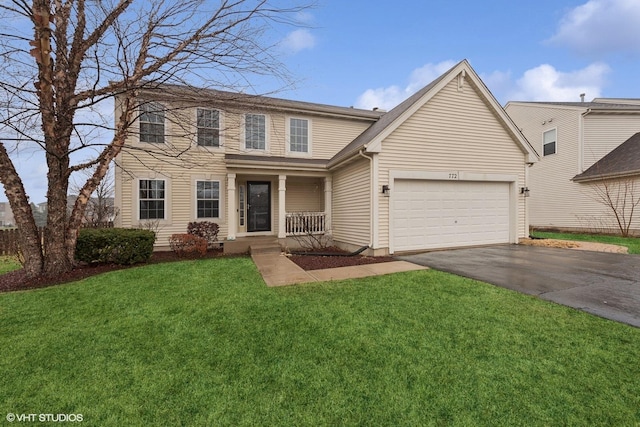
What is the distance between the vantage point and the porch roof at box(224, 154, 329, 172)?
962 centimetres

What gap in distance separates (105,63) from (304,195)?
7.67m

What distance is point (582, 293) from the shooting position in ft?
14.5

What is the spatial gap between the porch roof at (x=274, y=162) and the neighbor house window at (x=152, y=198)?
2717 millimetres

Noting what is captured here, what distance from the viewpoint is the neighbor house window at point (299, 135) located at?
1154cm

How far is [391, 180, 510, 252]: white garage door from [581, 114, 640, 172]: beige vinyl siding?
30.2 feet

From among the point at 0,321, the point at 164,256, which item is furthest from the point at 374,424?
the point at 164,256

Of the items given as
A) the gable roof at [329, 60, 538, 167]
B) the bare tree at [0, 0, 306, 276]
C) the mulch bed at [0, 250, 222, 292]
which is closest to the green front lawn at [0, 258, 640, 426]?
the mulch bed at [0, 250, 222, 292]

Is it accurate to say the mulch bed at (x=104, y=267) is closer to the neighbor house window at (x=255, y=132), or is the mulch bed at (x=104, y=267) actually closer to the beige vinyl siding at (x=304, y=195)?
the beige vinyl siding at (x=304, y=195)

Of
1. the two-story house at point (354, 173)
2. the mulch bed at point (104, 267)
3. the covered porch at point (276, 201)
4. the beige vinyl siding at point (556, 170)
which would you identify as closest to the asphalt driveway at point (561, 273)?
the two-story house at point (354, 173)

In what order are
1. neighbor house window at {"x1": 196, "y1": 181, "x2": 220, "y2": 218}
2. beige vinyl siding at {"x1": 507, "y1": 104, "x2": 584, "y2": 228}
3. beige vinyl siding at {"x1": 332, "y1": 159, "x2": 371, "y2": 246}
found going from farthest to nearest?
beige vinyl siding at {"x1": 507, "y1": 104, "x2": 584, "y2": 228} < neighbor house window at {"x1": 196, "y1": 181, "x2": 220, "y2": 218} < beige vinyl siding at {"x1": 332, "y1": 159, "x2": 371, "y2": 246}

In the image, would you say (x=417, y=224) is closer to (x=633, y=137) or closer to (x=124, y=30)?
(x=124, y=30)

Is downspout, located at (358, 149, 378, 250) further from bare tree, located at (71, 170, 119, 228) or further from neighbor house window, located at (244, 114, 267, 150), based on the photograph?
bare tree, located at (71, 170, 119, 228)

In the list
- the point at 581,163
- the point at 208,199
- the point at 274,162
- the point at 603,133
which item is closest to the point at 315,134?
the point at 274,162

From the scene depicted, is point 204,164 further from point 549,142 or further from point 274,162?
point 549,142
